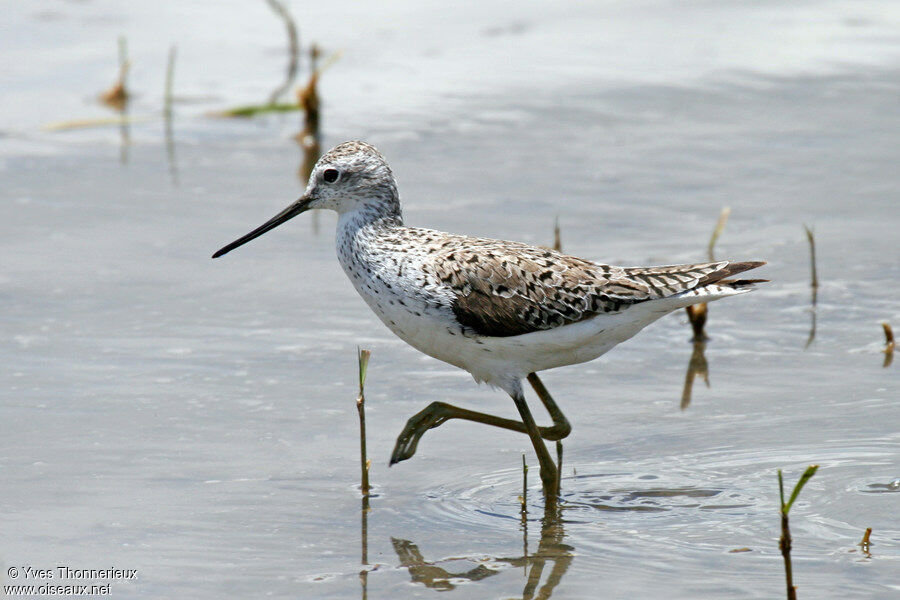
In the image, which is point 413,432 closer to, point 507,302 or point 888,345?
point 507,302

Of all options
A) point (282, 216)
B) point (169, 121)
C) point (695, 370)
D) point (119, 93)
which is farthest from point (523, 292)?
point (119, 93)

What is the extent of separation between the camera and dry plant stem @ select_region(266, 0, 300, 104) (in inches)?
537

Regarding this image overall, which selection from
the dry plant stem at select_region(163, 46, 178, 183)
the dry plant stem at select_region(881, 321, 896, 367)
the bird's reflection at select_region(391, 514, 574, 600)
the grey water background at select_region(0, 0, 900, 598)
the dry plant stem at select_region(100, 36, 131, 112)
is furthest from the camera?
the dry plant stem at select_region(100, 36, 131, 112)

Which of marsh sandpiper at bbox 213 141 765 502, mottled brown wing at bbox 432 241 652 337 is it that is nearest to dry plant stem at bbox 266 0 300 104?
marsh sandpiper at bbox 213 141 765 502

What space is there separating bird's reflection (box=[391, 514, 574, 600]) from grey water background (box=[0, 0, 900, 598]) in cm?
2

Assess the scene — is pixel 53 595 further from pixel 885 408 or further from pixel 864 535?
pixel 885 408

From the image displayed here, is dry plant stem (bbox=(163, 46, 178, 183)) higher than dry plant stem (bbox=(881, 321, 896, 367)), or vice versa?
dry plant stem (bbox=(163, 46, 178, 183))

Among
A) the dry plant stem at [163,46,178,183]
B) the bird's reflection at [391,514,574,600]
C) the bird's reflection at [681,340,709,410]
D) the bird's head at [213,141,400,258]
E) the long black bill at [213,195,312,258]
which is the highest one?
the bird's head at [213,141,400,258]

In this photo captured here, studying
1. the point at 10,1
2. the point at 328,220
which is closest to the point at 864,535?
the point at 328,220

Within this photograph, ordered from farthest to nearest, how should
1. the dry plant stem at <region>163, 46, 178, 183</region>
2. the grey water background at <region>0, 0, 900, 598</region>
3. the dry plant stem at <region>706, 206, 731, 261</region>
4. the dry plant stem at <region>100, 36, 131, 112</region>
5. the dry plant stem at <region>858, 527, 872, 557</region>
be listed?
the dry plant stem at <region>100, 36, 131, 112</region>
the dry plant stem at <region>163, 46, 178, 183</region>
the dry plant stem at <region>706, 206, 731, 261</region>
the grey water background at <region>0, 0, 900, 598</region>
the dry plant stem at <region>858, 527, 872, 557</region>

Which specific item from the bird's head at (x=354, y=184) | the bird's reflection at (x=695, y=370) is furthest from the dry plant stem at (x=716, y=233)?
the bird's head at (x=354, y=184)

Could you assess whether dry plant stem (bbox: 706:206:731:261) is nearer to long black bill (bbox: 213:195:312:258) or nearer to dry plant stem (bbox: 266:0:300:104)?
long black bill (bbox: 213:195:312:258)

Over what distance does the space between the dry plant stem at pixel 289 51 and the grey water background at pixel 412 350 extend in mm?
161

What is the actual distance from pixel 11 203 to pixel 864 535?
716 centimetres
